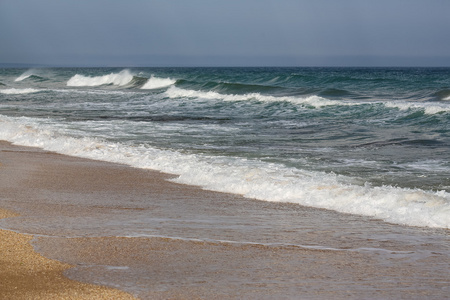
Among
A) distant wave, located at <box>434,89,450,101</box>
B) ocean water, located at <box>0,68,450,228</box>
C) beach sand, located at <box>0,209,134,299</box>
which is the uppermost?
distant wave, located at <box>434,89,450,101</box>

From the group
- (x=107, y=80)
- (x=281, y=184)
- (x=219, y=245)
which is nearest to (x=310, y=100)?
(x=281, y=184)

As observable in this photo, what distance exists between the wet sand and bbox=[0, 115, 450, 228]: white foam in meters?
0.32

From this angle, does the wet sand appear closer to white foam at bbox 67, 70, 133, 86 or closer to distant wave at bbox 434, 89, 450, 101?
distant wave at bbox 434, 89, 450, 101

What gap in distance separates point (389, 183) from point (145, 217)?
12.3 feet

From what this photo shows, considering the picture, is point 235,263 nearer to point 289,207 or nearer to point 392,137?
point 289,207

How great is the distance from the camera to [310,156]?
1089 cm

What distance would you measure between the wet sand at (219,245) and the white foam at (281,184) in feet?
1.03

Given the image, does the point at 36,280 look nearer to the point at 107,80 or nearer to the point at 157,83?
the point at 157,83

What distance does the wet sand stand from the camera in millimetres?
3971

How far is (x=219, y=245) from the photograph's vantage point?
500cm

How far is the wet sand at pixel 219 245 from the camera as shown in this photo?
3971mm

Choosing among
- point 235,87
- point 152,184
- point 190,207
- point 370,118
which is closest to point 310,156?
point 152,184

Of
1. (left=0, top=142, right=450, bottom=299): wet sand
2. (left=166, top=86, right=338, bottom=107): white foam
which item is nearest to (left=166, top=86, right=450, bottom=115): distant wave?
(left=166, top=86, right=338, bottom=107): white foam

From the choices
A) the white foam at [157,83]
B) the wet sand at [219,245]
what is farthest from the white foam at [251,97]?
the wet sand at [219,245]
